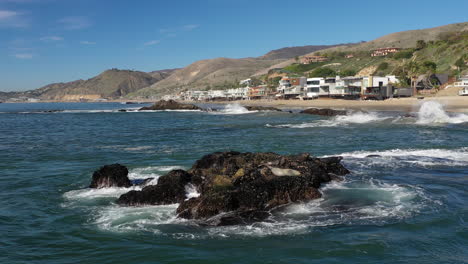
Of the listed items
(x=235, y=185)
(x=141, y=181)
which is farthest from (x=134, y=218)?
(x=141, y=181)

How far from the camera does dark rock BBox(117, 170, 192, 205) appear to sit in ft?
46.8

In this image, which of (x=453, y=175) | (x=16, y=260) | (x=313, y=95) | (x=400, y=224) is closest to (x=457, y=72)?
(x=313, y=95)

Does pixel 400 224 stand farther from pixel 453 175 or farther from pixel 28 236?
pixel 28 236

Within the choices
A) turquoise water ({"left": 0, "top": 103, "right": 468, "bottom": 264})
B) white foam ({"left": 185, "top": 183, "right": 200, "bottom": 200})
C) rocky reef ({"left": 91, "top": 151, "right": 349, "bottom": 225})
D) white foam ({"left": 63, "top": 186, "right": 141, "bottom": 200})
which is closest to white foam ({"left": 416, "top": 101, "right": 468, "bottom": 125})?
turquoise water ({"left": 0, "top": 103, "right": 468, "bottom": 264})

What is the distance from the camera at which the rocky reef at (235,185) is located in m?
12.5

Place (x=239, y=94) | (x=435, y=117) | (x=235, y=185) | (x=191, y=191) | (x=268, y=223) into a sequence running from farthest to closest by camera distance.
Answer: (x=239, y=94) → (x=435, y=117) → (x=191, y=191) → (x=235, y=185) → (x=268, y=223)

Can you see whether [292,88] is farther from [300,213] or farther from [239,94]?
[300,213]

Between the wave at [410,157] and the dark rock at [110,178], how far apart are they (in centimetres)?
1126

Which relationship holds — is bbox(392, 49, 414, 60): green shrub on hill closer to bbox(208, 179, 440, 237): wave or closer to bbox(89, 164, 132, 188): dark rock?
bbox(208, 179, 440, 237): wave

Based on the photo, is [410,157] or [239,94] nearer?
[410,157]

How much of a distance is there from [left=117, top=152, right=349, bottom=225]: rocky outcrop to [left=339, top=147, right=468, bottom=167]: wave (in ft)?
12.7

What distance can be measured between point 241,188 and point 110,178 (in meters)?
6.27

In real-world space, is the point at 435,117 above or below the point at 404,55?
below

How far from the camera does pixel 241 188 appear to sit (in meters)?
13.4
